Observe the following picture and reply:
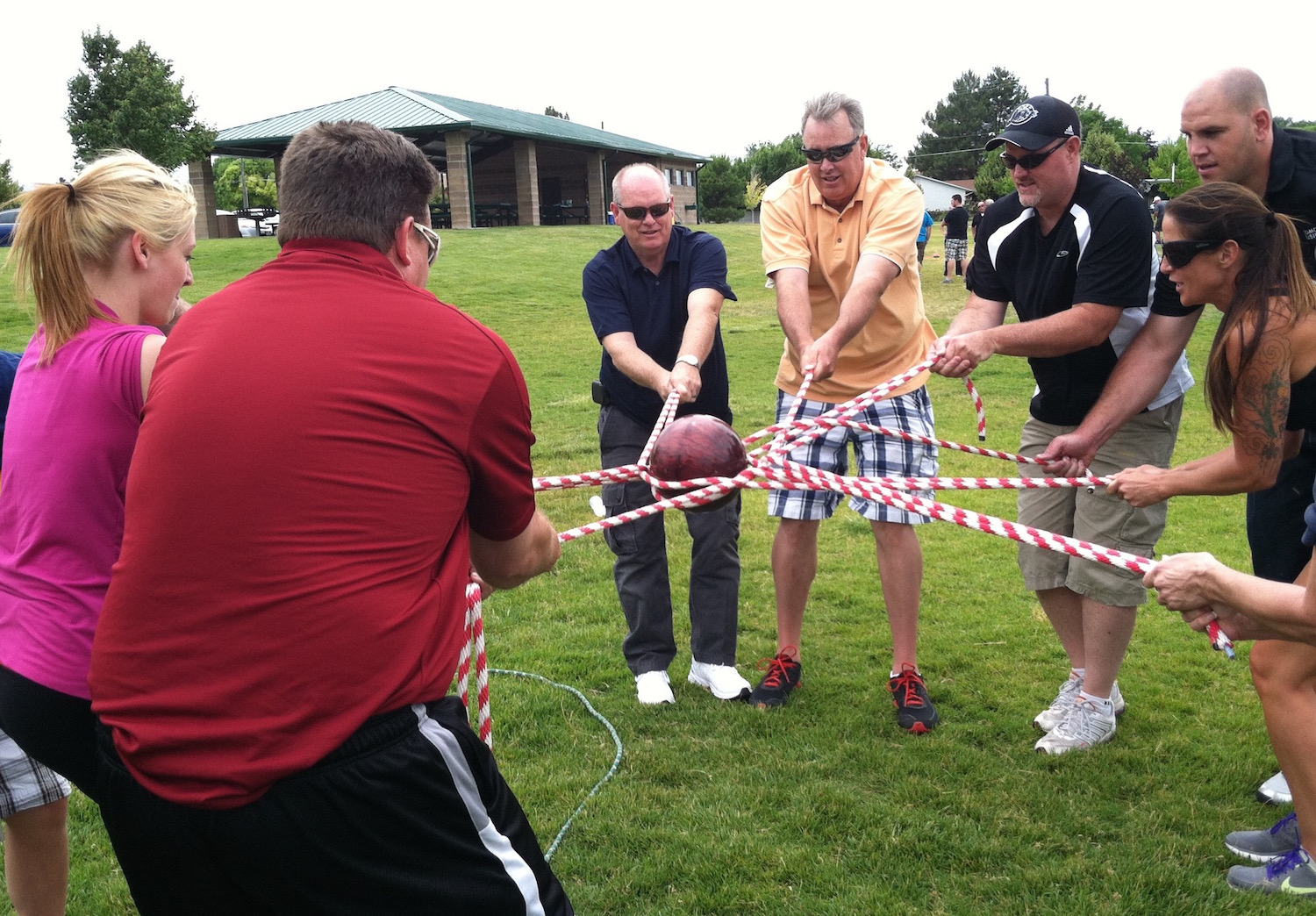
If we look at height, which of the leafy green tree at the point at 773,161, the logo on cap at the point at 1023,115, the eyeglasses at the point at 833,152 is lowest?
the eyeglasses at the point at 833,152

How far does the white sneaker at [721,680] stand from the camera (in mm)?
5156

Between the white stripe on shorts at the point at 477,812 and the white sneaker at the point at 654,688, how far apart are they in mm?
2814

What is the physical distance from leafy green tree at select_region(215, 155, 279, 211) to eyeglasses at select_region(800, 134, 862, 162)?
6969 cm

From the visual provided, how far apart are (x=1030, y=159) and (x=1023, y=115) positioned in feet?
0.72

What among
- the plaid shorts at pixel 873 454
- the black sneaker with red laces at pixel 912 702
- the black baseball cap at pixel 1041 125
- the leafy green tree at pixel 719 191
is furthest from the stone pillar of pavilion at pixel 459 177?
the black sneaker with red laces at pixel 912 702

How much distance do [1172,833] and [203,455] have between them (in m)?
3.63

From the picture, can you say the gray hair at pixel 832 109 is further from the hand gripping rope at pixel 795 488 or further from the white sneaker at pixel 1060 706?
the white sneaker at pixel 1060 706

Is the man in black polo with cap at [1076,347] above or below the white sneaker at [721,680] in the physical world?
above

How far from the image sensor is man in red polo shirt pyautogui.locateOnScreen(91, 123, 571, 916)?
6.64ft

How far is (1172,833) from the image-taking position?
3891 mm

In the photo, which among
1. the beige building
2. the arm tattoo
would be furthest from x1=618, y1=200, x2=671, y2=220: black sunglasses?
the beige building

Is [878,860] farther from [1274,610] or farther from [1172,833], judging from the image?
[1274,610]

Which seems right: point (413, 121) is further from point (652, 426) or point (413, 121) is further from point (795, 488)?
point (795, 488)

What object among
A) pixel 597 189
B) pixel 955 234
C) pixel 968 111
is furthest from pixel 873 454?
pixel 968 111
